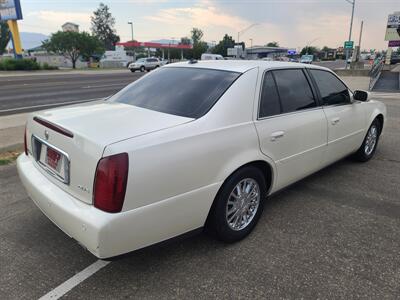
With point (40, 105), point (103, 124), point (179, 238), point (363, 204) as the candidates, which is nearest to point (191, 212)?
point (179, 238)

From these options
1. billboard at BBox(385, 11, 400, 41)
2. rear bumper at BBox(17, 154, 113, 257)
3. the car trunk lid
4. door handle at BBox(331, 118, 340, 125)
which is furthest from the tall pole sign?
door handle at BBox(331, 118, 340, 125)

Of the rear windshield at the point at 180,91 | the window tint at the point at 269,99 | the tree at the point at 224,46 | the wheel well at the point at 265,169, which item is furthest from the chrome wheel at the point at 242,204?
the tree at the point at 224,46

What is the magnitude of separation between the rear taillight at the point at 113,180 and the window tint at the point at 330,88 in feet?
9.13

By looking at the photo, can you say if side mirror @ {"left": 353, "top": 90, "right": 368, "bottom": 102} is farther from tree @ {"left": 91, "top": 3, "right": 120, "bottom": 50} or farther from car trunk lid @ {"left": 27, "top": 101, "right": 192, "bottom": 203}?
tree @ {"left": 91, "top": 3, "right": 120, "bottom": 50}

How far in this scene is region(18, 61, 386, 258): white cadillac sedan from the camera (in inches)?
88.7

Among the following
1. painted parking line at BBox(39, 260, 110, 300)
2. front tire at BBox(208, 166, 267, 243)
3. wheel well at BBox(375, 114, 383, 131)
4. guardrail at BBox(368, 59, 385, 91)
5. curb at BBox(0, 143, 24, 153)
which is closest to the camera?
painted parking line at BBox(39, 260, 110, 300)

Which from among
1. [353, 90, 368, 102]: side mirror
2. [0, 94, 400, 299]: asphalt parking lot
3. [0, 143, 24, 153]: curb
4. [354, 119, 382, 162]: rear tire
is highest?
[353, 90, 368, 102]: side mirror

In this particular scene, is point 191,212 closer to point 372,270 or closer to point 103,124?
point 103,124

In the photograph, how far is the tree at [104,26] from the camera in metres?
106

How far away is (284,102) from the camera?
3475 millimetres

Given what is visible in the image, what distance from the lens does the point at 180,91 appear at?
10.6ft

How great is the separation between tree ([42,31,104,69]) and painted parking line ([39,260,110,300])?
67651mm

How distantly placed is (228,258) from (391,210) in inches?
83.0

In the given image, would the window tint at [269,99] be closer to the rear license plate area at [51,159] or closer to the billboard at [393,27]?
the rear license plate area at [51,159]
